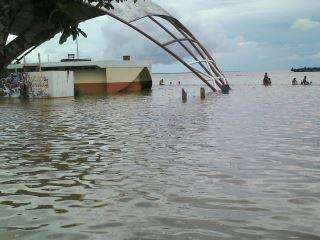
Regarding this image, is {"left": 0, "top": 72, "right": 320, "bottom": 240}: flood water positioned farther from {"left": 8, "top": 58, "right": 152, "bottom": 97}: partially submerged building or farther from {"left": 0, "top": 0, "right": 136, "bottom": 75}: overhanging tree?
{"left": 8, "top": 58, "right": 152, "bottom": 97}: partially submerged building

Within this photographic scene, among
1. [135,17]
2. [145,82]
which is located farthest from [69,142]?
[145,82]

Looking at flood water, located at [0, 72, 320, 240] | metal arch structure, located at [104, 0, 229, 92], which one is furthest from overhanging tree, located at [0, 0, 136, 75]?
metal arch structure, located at [104, 0, 229, 92]

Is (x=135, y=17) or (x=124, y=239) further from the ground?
(x=135, y=17)

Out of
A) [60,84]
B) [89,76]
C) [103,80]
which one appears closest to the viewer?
[60,84]

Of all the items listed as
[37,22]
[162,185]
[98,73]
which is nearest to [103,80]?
[98,73]

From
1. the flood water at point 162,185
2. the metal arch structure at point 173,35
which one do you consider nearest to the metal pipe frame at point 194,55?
the metal arch structure at point 173,35

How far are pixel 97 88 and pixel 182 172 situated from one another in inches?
2387

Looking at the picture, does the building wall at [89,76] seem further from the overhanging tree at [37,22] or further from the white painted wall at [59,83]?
the overhanging tree at [37,22]

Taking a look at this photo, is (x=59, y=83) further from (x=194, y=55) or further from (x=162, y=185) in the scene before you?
(x=162, y=185)

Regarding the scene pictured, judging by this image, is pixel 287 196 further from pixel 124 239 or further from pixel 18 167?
pixel 18 167

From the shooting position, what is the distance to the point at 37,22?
24.2 feet

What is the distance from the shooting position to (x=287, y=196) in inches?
359

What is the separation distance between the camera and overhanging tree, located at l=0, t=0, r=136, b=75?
6898mm

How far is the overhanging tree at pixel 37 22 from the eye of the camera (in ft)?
22.6
